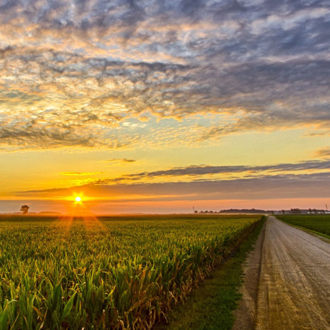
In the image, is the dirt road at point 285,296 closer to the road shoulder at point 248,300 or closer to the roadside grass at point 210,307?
the road shoulder at point 248,300

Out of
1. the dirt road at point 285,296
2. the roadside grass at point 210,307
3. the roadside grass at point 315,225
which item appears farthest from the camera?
the roadside grass at point 315,225

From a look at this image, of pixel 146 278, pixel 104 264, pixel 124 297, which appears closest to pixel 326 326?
pixel 146 278

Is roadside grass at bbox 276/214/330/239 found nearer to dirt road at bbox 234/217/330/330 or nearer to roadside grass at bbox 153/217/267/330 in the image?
dirt road at bbox 234/217/330/330

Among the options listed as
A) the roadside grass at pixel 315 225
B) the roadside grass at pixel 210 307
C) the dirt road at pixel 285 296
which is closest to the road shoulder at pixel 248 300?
the dirt road at pixel 285 296

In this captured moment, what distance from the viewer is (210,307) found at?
9.98 meters

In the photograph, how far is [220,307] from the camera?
9.94 meters

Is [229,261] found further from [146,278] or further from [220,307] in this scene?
[146,278]

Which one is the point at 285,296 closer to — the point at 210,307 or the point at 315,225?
the point at 210,307

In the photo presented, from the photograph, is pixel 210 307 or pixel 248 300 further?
pixel 248 300

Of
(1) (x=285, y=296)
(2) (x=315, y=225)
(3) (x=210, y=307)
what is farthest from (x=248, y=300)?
(2) (x=315, y=225)

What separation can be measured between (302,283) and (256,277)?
2.19 meters

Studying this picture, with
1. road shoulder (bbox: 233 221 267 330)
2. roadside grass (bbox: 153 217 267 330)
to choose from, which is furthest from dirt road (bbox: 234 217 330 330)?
roadside grass (bbox: 153 217 267 330)

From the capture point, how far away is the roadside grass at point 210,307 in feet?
27.4

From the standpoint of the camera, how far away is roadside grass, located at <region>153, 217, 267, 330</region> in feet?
27.4
